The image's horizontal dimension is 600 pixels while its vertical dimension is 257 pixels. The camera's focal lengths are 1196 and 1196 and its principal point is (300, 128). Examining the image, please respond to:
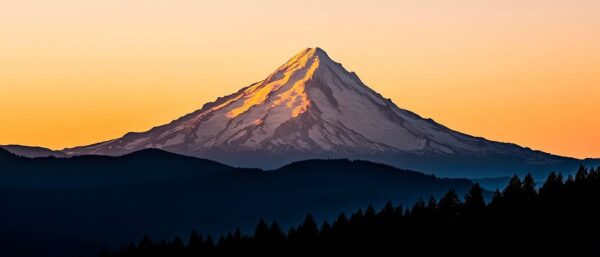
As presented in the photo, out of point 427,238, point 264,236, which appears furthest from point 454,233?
point 264,236

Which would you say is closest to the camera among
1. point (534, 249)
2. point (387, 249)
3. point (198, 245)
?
point (534, 249)

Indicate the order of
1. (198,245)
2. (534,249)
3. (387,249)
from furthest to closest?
(198,245) < (387,249) < (534,249)

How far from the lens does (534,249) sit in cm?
8188

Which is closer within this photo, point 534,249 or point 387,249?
point 534,249

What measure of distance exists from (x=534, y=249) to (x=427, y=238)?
804cm

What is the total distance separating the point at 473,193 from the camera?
286 ft

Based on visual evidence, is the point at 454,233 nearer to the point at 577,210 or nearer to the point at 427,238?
the point at 427,238

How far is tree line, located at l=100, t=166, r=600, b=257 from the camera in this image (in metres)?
83.1

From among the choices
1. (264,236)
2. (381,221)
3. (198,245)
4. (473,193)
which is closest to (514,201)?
(473,193)

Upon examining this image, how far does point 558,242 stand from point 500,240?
13.4 feet

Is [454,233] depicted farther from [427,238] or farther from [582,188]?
[582,188]

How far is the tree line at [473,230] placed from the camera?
83125mm

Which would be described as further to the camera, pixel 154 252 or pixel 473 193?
pixel 154 252

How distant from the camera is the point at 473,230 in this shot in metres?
84.8
